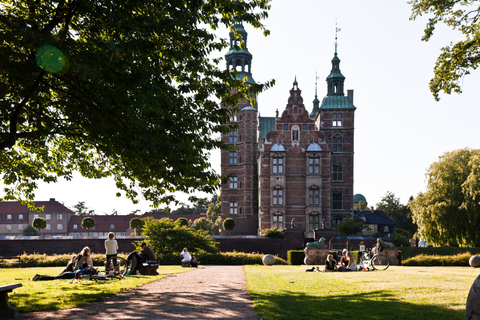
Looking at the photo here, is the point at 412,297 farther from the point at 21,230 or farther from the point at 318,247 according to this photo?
the point at 21,230

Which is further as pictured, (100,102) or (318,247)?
(318,247)

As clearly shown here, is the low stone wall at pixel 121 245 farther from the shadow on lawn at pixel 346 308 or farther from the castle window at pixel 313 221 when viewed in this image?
the shadow on lawn at pixel 346 308

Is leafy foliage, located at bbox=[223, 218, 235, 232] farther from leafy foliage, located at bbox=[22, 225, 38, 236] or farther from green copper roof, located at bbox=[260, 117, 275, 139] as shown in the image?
leafy foliage, located at bbox=[22, 225, 38, 236]

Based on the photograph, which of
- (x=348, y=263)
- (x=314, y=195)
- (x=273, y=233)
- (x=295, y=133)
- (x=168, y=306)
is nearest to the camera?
(x=168, y=306)

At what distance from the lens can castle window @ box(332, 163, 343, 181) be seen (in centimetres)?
5816

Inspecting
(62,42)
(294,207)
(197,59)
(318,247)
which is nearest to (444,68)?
(197,59)

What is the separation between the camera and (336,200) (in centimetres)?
5750

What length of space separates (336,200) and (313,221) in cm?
576

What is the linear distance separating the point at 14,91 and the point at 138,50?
3823 mm

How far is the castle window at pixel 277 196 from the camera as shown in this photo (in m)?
53.3

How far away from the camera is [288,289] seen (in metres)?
13.0

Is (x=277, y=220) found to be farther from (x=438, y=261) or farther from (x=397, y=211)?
(x=397, y=211)

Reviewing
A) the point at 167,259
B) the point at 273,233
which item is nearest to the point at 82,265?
the point at 167,259

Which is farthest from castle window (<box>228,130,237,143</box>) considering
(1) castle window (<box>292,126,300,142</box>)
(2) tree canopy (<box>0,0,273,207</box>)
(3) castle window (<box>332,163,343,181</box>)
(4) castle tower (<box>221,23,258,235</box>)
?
(2) tree canopy (<box>0,0,273,207</box>)
